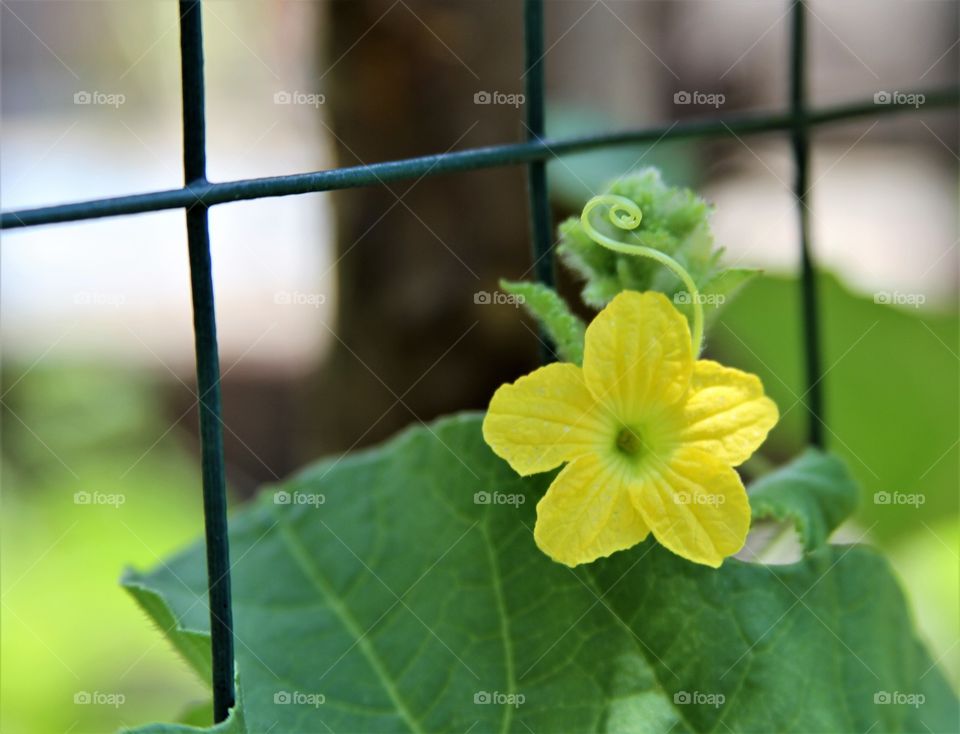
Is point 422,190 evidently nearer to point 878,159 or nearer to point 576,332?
point 576,332

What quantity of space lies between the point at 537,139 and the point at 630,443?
0.21 meters

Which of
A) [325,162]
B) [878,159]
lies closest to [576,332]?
[325,162]

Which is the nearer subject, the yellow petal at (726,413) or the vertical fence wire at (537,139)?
the yellow petal at (726,413)

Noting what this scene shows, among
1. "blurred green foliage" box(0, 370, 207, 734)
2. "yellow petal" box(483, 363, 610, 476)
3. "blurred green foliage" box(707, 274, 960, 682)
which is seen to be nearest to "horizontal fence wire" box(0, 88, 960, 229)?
"yellow petal" box(483, 363, 610, 476)

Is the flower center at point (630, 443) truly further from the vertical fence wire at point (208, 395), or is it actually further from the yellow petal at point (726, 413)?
the vertical fence wire at point (208, 395)

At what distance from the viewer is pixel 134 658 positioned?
1821mm

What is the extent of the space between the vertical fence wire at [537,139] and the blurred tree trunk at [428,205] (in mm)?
806

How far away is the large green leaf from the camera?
1.95 ft

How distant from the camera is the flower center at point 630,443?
550mm

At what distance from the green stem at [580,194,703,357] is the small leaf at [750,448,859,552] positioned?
127mm

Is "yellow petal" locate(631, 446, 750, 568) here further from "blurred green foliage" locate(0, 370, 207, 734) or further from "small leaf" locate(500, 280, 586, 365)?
"blurred green foliage" locate(0, 370, 207, 734)

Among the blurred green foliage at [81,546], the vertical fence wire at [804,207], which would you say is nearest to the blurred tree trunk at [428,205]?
the blurred green foliage at [81,546]

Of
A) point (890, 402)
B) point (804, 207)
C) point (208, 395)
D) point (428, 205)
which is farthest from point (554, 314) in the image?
point (428, 205)

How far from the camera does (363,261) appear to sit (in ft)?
4.99
